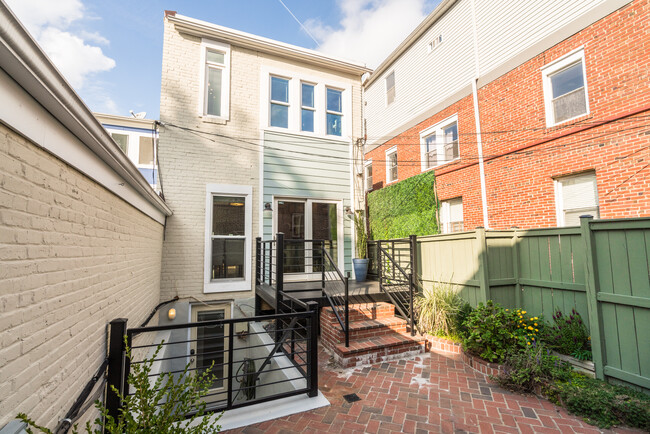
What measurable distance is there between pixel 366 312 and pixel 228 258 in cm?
322

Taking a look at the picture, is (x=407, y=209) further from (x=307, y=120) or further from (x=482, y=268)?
(x=482, y=268)

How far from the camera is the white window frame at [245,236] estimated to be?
6.20 m

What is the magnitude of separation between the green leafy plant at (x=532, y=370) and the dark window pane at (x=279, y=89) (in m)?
6.88

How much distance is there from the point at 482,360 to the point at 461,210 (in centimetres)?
534

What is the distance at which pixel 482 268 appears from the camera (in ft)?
15.6

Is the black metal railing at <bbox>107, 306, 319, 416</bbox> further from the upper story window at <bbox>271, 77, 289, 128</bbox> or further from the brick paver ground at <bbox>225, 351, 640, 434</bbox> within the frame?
the upper story window at <bbox>271, 77, 289, 128</bbox>

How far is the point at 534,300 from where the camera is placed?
180 inches

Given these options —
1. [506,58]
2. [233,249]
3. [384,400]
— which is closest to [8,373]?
[384,400]

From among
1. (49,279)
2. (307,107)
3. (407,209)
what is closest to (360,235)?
(407,209)

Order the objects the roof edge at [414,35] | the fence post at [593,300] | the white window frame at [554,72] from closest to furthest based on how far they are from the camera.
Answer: the fence post at [593,300], the white window frame at [554,72], the roof edge at [414,35]

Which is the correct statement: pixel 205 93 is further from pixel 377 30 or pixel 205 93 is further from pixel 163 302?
pixel 377 30

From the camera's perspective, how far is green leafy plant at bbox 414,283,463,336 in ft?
16.2

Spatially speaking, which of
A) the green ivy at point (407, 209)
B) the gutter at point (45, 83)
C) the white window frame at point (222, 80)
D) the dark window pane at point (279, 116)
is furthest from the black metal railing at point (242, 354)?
the green ivy at point (407, 209)

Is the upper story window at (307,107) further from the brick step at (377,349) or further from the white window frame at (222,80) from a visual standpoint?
the brick step at (377,349)
